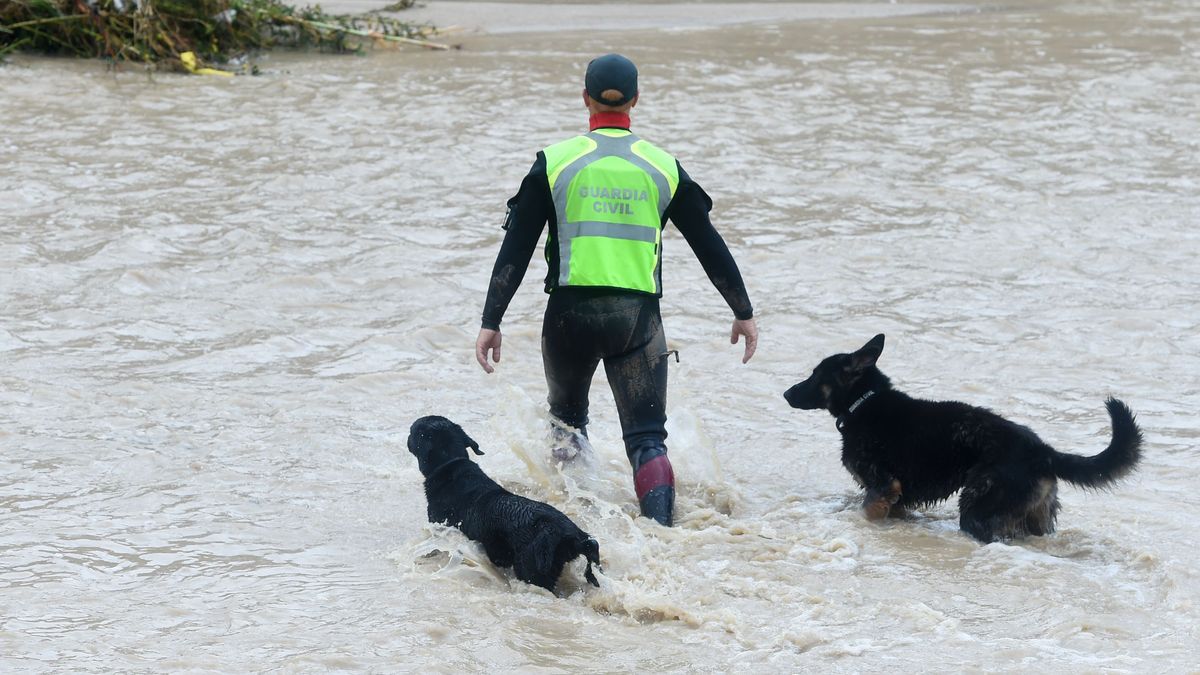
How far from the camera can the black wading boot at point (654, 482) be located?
607cm

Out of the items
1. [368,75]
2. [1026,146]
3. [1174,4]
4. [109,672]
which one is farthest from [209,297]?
[1174,4]

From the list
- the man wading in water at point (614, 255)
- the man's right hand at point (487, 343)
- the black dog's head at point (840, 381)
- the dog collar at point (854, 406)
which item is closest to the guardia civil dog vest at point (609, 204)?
the man wading in water at point (614, 255)

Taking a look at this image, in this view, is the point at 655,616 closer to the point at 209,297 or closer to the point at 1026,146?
the point at 209,297

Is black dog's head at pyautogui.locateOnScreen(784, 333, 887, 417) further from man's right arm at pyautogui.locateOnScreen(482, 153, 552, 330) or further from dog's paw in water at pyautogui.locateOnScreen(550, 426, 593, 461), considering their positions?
man's right arm at pyautogui.locateOnScreen(482, 153, 552, 330)

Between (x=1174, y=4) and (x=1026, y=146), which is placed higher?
(x=1174, y=4)

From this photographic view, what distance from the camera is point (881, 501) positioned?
6.25 meters

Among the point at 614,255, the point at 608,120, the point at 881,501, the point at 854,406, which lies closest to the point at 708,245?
the point at 614,255

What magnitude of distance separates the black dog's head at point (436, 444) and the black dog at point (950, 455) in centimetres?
171

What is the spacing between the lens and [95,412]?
7395 millimetres

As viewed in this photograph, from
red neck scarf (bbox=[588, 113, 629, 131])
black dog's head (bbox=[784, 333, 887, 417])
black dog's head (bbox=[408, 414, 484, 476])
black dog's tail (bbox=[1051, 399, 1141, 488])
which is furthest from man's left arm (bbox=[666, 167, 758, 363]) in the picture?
black dog's tail (bbox=[1051, 399, 1141, 488])

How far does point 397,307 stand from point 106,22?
24.9 feet

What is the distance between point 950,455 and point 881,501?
1.25ft

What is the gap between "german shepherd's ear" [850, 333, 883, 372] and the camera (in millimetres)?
6402

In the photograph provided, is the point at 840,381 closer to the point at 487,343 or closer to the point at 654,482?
the point at 654,482
